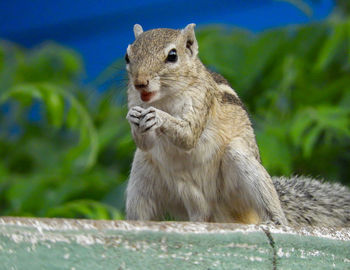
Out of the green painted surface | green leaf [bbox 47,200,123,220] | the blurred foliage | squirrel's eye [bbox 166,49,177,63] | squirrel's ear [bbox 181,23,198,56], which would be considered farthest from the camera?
the blurred foliage

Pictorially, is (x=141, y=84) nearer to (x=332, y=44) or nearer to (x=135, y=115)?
(x=135, y=115)

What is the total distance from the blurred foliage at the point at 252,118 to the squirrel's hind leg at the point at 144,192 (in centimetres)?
62

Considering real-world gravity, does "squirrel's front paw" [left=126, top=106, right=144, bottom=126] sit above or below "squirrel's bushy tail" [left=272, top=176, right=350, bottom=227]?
above

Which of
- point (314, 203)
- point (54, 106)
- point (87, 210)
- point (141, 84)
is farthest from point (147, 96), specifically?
point (54, 106)

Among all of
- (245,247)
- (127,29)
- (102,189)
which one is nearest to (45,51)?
(127,29)

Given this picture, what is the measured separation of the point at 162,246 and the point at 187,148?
425mm

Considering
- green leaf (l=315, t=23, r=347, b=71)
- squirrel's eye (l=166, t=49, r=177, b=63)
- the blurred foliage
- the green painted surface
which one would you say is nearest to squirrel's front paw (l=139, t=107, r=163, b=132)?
squirrel's eye (l=166, t=49, r=177, b=63)

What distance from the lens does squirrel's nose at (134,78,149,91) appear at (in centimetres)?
155

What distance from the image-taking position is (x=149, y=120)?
154 centimetres

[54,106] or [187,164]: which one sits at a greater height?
[54,106]

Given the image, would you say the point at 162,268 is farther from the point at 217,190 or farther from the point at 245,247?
the point at 217,190

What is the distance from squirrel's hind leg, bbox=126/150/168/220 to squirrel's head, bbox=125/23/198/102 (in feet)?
0.59

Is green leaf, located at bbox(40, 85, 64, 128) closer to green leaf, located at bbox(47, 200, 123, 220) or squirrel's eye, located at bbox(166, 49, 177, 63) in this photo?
green leaf, located at bbox(47, 200, 123, 220)

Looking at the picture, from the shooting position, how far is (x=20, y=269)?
1.14 meters
